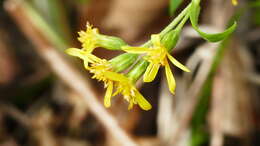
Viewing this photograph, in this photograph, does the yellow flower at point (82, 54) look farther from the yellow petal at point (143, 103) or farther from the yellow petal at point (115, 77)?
the yellow petal at point (143, 103)

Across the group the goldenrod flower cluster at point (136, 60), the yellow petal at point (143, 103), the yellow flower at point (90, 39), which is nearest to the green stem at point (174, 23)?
the goldenrod flower cluster at point (136, 60)

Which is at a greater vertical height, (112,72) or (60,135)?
(60,135)

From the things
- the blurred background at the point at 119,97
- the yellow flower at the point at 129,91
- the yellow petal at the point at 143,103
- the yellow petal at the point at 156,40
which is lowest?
the yellow petal at the point at 143,103

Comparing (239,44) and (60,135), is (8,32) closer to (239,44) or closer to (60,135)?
(60,135)

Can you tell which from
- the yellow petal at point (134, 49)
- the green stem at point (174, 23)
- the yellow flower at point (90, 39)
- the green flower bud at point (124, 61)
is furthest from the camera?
the yellow flower at point (90, 39)

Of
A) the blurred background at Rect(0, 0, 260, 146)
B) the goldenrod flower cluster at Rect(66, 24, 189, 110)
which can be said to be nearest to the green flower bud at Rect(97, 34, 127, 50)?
the goldenrod flower cluster at Rect(66, 24, 189, 110)

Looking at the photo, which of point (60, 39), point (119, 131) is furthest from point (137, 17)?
point (119, 131)

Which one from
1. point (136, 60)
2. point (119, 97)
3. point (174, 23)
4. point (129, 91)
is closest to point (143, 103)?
point (129, 91)

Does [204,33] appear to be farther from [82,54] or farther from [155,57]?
[82,54]

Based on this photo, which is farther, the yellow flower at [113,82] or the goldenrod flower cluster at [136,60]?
the yellow flower at [113,82]
